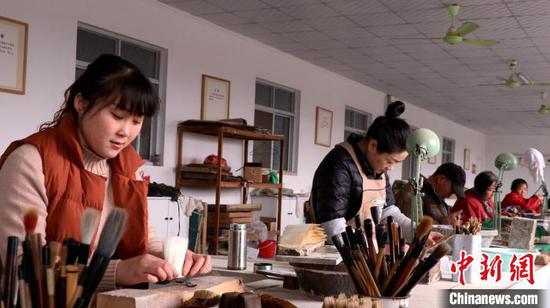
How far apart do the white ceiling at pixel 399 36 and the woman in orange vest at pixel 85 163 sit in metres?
4.42

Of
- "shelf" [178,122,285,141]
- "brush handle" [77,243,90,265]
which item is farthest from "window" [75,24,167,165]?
"brush handle" [77,243,90,265]

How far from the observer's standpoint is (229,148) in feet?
23.2

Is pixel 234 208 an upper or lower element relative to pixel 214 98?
lower

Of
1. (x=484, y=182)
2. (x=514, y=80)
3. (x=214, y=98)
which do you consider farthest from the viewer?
(x=514, y=80)

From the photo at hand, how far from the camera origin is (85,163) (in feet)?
5.16

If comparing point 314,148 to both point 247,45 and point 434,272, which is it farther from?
point 434,272

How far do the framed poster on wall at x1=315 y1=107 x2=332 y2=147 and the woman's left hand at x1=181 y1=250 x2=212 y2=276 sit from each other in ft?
23.6

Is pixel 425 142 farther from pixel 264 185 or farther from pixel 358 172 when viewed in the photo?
pixel 264 185

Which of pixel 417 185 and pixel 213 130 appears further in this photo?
pixel 213 130

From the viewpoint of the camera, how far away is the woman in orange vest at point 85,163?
1.40m

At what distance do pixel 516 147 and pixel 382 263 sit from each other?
1779cm

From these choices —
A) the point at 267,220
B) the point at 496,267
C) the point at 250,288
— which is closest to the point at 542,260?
the point at 496,267

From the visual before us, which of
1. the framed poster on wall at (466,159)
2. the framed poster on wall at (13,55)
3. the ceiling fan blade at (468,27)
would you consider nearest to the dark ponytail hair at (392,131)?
the ceiling fan blade at (468,27)

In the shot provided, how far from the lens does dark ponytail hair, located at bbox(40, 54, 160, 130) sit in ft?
4.90
